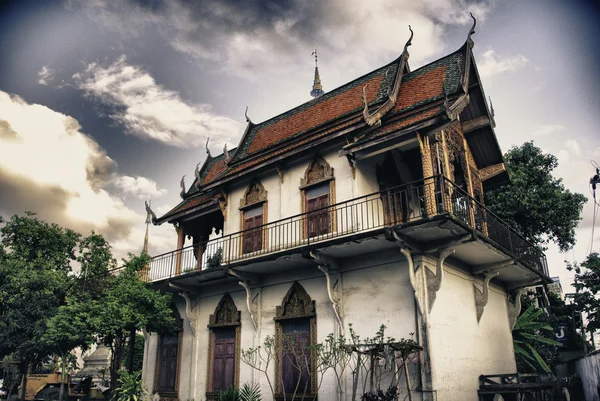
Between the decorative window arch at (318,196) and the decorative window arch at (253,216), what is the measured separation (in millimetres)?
1578

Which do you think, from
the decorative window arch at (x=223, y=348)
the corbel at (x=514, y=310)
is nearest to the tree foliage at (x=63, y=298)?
the decorative window arch at (x=223, y=348)

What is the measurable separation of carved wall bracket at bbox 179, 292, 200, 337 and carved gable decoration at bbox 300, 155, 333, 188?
17.9 ft

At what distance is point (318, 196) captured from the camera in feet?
46.6

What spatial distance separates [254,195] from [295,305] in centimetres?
403

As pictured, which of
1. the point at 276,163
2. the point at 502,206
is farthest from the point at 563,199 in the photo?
the point at 276,163

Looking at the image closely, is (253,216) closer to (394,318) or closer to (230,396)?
(230,396)

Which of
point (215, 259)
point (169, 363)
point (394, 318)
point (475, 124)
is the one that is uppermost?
point (475, 124)

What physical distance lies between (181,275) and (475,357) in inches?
341

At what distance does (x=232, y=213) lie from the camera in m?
16.5

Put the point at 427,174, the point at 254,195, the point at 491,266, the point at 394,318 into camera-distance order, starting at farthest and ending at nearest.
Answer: the point at 254,195 → the point at 491,266 → the point at 427,174 → the point at 394,318

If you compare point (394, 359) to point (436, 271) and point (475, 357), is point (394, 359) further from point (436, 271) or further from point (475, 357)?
point (475, 357)

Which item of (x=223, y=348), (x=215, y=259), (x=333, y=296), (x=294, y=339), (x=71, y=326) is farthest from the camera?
(x=215, y=259)

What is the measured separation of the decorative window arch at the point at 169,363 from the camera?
16219 mm

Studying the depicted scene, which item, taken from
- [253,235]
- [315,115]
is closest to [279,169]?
[253,235]
